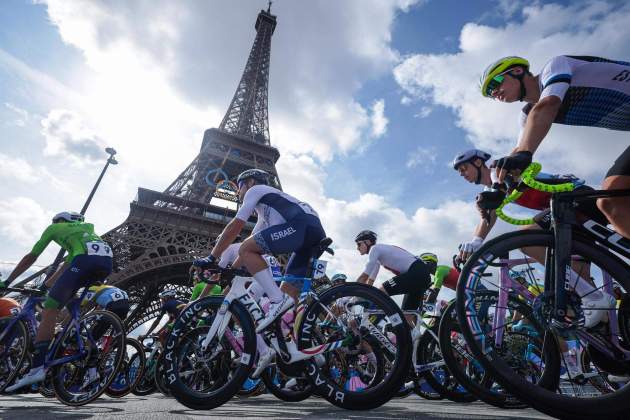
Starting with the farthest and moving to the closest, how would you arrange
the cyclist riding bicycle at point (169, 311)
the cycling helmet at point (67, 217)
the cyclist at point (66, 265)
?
1. the cyclist riding bicycle at point (169, 311)
2. the cycling helmet at point (67, 217)
3. the cyclist at point (66, 265)

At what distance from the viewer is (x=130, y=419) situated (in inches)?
74.1

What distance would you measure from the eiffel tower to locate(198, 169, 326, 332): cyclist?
16.7 meters

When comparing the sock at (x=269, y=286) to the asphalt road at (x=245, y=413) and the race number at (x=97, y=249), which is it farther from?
the race number at (x=97, y=249)

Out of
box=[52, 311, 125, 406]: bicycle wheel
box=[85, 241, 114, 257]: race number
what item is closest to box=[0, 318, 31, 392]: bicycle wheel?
box=[52, 311, 125, 406]: bicycle wheel

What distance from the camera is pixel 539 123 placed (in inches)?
77.9

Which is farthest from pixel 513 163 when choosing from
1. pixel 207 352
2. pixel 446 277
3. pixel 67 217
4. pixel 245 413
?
pixel 67 217

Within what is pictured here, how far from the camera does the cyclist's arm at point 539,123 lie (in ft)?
6.46

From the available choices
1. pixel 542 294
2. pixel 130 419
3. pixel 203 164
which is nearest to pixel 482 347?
pixel 542 294

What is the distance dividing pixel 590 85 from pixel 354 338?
2501mm

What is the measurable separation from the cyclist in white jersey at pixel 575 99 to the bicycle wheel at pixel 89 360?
14.9ft

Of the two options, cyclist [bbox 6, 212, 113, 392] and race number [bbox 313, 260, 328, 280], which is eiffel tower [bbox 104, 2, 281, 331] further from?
race number [bbox 313, 260, 328, 280]

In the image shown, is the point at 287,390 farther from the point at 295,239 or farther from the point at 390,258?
the point at 390,258

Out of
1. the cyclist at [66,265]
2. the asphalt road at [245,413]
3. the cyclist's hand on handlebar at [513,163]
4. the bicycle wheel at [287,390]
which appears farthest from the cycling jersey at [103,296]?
the cyclist's hand on handlebar at [513,163]

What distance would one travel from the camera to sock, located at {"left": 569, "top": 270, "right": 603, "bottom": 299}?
6.20 feet
